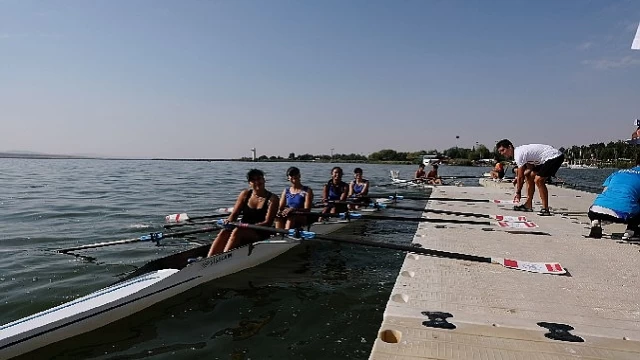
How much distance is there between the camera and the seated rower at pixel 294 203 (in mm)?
8781

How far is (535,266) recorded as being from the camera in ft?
17.7

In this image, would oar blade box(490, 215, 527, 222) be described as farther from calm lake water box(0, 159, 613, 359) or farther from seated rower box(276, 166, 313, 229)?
seated rower box(276, 166, 313, 229)

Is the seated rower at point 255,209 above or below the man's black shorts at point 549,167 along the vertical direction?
below

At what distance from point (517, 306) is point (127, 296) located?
418 cm

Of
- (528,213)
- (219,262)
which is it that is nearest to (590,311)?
(219,262)

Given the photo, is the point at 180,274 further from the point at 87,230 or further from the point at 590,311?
the point at 87,230

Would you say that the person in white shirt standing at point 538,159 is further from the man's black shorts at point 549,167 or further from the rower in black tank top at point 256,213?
the rower in black tank top at point 256,213

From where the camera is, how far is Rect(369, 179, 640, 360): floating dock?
316cm

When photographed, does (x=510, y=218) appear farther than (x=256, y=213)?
Yes

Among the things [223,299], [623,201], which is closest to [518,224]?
[623,201]

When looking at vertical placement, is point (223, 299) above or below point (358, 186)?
below

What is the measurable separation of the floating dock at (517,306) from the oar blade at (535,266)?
0.29 ft

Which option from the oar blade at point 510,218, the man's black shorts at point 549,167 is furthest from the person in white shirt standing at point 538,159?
the oar blade at point 510,218

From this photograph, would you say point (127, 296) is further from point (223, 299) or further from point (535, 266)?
point (535, 266)
